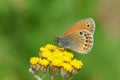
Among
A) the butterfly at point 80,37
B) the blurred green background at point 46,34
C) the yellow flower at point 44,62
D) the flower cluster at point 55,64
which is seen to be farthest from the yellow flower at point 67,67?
the blurred green background at point 46,34

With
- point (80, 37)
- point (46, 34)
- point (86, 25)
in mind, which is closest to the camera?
point (86, 25)

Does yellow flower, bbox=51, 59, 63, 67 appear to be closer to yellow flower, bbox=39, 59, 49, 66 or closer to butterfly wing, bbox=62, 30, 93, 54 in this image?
yellow flower, bbox=39, 59, 49, 66

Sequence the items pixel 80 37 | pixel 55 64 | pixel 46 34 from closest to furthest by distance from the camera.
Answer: pixel 55 64, pixel 80 37, pixel 46 34

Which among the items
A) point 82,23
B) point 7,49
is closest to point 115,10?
point 7,49

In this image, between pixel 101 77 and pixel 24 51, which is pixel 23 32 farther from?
pixel 101 77

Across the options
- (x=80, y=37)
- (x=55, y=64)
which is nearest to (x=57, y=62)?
(x=55, y=64)

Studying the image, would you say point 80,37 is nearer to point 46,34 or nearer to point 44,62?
point 44,62

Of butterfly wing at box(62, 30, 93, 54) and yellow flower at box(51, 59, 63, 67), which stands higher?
butterfly wing at box(62, 30, 93, 54)

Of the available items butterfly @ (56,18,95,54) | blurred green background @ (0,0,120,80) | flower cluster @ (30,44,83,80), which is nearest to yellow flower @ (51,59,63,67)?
flower cluster @ (30,44,83,80)
